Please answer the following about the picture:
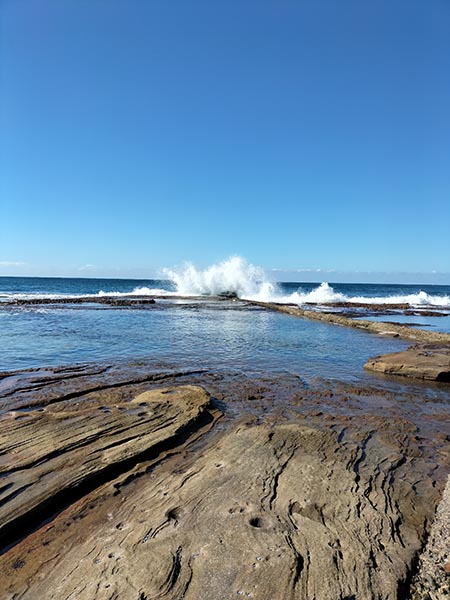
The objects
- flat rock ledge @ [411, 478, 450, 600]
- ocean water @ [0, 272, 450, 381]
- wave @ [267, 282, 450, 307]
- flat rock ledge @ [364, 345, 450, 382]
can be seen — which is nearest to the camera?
flat rock ledge @ [411, 478, 450, 600]

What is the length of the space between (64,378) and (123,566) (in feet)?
19.5

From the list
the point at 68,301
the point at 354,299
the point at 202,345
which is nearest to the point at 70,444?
the point at 202,345

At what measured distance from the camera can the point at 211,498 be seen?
10.8 ft

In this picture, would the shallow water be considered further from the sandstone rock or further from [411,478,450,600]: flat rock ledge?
[411,478,450,600]: flat rock ledge

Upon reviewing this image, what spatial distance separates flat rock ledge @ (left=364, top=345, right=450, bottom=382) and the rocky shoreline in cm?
262

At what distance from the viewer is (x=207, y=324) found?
766 inches

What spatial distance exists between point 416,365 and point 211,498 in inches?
293

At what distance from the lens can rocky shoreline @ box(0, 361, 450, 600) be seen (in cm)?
242

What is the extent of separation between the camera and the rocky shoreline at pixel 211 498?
2.42 m

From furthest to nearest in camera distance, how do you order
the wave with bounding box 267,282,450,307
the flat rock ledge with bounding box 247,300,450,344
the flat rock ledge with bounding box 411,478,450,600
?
the wave with bounding box 267,282,450,307 → the flat rock ledge with bounding box 247,300,450,344 → the flat rock ledge with bounding box 411,478,450,600

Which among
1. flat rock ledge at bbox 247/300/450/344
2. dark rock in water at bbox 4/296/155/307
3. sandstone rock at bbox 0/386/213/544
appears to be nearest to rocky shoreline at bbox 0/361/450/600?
sandstone rock at bbox 0/386/213/544

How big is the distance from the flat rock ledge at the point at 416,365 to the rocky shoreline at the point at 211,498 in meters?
2.62

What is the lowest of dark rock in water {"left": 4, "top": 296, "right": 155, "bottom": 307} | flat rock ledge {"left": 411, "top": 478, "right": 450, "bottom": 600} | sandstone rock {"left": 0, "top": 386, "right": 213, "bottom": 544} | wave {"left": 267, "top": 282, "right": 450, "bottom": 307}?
flat rock ledge {"left": 411, "top": 478, "right": 450, "bottom": 600}

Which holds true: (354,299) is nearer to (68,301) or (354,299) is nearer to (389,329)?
(389,329)
